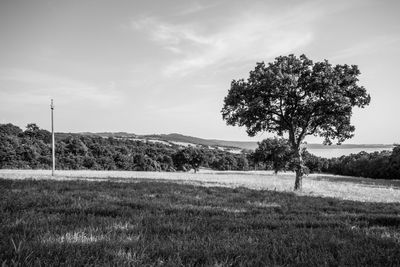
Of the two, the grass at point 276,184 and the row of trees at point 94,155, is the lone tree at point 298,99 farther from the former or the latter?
the row of trees at point 94,155

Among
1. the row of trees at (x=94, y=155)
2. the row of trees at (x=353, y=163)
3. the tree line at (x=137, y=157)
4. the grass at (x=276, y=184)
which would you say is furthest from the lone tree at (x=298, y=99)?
the row of trees at (x=94, y=155)

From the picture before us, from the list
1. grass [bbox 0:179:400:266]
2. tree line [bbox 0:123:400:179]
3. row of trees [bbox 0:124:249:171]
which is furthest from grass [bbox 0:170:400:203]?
row of trees [bbox 0:124:249:171]

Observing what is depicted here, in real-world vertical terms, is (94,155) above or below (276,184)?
above

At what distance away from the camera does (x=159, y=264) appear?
3754 millimetres

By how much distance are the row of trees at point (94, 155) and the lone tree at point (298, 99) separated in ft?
253

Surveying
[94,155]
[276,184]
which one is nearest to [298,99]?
[276,184]

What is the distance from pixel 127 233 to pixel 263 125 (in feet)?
70.2

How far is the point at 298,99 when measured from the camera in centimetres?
2347

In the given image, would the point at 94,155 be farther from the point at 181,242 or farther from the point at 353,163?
the point at 181,242

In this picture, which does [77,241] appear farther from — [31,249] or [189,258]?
[189,258]

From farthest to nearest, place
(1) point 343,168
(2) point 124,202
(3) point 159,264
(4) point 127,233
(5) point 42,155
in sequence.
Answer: (1) point 343,168, (5) point 42,155, (2) point 124,202, (4) point 127,233, (3) point 159,264

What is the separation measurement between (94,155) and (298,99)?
94.2 metres

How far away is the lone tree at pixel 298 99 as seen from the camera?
884 inches

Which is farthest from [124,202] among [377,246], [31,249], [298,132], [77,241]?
[298,132]
